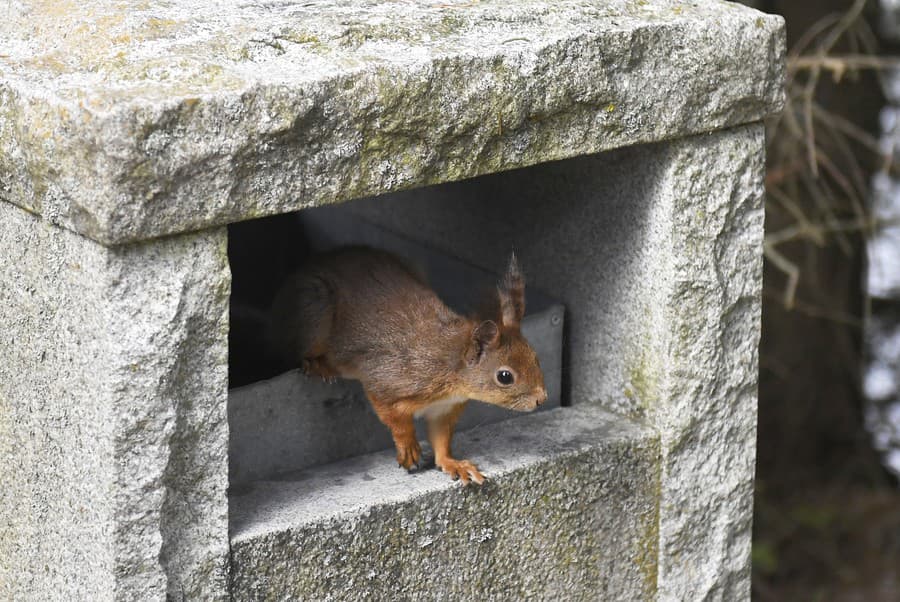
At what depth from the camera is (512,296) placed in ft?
7.50

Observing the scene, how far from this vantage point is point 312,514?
Result: 2.16 m

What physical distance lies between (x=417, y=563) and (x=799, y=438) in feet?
9.45

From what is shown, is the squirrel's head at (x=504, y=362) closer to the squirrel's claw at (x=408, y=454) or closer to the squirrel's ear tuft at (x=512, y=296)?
the squirrel's ear tuft at (x=512, y=296)

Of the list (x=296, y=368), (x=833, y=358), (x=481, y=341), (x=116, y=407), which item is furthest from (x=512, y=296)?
(x=833, y=358)

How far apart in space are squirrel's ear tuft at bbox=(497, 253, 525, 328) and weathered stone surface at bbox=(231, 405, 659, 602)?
0.28m

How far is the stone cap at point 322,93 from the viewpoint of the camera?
5.77ft

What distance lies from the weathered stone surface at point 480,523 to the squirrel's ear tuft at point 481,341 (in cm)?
22

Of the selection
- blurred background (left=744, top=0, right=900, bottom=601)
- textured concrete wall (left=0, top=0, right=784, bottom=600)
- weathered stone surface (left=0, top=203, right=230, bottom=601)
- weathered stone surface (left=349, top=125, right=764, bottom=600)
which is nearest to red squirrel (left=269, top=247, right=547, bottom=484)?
textured concrete wall (left=0, top=0, right=784, bottom=600)

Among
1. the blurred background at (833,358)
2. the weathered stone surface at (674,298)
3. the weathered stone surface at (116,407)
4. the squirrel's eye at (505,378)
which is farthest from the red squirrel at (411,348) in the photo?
the blurred background at (833,358)

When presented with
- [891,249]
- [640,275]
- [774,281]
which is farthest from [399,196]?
[891,249]

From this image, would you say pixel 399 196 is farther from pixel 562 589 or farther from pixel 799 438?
pixel 799 438

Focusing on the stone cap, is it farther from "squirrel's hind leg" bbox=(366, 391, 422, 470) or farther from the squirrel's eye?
"squirrel's hind leg" bbox=(366, 391, 422, 470)

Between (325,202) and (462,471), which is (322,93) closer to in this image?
(325,202)

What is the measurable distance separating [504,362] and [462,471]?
21 cm
